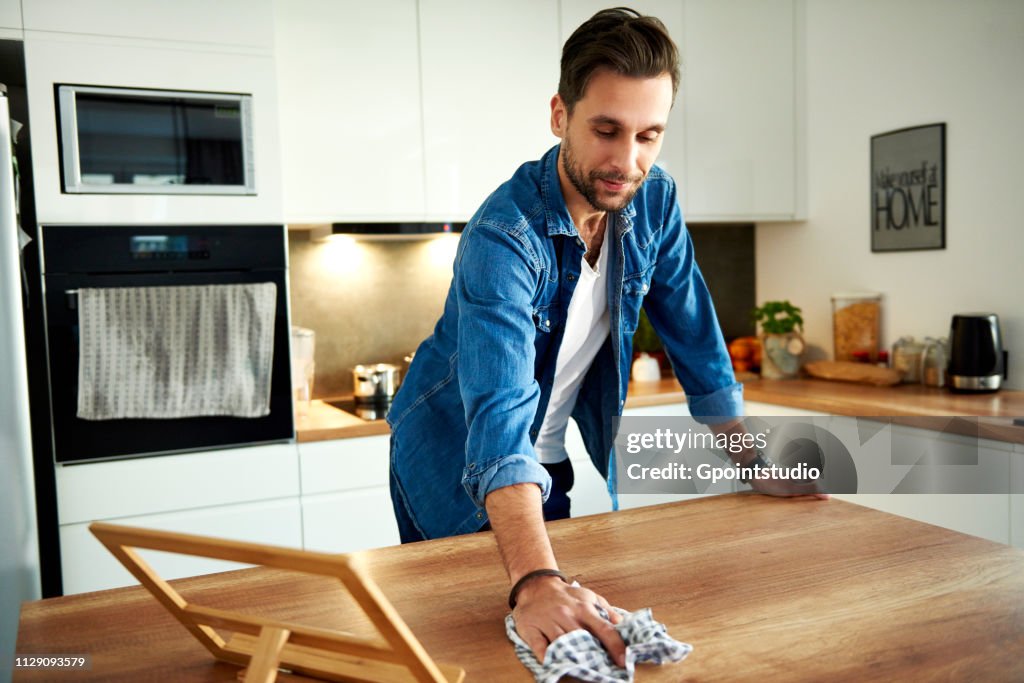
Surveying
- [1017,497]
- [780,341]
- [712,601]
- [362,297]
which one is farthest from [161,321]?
[1017,497]

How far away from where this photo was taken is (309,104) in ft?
8.95

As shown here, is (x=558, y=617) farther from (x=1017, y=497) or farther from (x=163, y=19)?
(x=163, y=19)

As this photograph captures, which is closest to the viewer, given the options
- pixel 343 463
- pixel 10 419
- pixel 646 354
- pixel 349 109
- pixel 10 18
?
pixel 10 419

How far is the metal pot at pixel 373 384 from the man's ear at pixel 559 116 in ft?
5.37

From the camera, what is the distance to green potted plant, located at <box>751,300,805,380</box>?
11.0ft

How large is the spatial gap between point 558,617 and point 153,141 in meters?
2.03

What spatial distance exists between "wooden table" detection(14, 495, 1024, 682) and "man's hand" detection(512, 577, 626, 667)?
0.03m

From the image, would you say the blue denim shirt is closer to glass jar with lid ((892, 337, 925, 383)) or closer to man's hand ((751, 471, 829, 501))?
man's hand ((751, 471, 829, 501))

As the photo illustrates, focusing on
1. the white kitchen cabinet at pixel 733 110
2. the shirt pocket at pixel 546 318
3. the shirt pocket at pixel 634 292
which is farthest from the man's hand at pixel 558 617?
the white kitchen cabinet at pixel 733 110

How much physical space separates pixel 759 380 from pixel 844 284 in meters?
0.52

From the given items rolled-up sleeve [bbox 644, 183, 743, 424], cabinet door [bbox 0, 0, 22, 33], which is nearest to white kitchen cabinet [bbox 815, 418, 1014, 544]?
rolled-up sleeve [bbox 644, 183, 743, 424]

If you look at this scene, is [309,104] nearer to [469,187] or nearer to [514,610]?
[469,187]

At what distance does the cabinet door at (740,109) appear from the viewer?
3.35m

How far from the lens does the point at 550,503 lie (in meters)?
1.69
